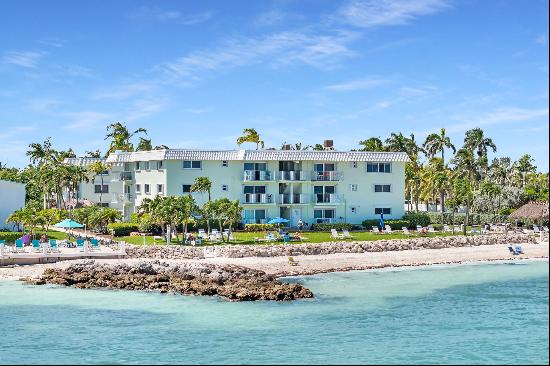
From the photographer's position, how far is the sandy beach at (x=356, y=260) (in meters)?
42.5

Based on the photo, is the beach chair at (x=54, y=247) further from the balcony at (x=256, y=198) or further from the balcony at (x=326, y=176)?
the balcony at (x=326, y=176)

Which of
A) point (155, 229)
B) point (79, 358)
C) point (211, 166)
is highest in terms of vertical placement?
point (211, 166)

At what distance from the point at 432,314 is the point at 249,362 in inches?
430

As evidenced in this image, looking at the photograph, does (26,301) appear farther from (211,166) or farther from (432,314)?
(211,166)

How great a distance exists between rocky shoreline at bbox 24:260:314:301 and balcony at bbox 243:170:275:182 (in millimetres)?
21158

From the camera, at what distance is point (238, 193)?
204 ft

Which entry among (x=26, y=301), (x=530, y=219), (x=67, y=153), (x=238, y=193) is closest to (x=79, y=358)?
(x=26, y=301)

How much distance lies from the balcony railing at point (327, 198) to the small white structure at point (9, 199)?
82.7 feet

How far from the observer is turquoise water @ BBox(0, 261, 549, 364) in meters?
24.6

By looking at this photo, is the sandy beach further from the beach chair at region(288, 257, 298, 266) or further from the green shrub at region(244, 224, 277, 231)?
the green shrub at region(244, 224, 277, 231)

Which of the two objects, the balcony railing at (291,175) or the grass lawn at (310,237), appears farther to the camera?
the balcony railing at (291,175)

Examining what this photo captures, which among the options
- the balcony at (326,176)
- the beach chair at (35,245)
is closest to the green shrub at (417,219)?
the balcony at (326,176)

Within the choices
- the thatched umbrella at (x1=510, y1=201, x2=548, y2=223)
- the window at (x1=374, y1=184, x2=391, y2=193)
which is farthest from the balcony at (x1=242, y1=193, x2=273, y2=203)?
the thatched umbrella at (x1=510, y1=201, x2=548, y2=223)

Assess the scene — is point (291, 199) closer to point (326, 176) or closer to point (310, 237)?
point (326, 176)
